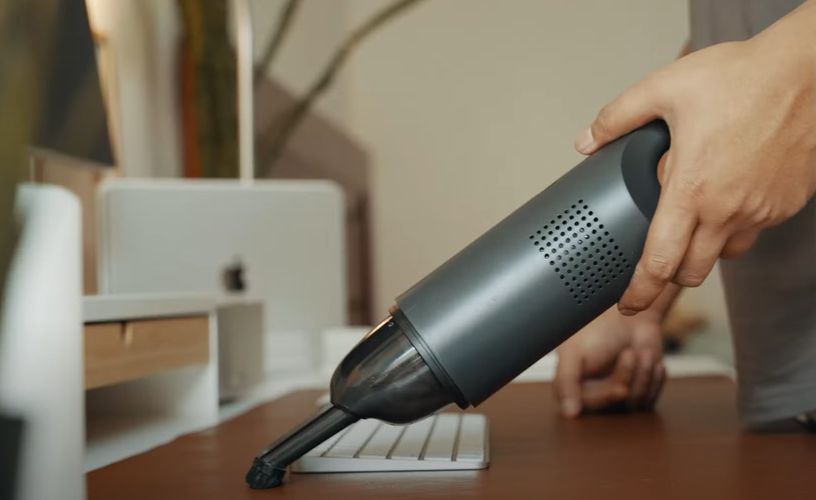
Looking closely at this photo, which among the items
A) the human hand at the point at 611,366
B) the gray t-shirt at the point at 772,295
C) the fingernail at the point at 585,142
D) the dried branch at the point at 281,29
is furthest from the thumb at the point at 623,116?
the dried branch at the point at 281,29

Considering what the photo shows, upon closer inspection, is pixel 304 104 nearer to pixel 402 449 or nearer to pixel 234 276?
pixel 234 276

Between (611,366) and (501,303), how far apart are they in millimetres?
375

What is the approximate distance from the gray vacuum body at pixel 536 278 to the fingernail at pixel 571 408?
0.87 ft

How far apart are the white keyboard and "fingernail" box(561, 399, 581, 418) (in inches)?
4.5

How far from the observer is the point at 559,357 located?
0.81 m

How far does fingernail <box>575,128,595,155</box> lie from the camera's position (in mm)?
531

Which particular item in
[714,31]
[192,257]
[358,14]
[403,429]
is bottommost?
[403,429]

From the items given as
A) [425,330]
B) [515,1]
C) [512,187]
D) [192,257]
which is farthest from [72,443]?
[192,257]

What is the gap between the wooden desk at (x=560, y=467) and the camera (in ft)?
1.53

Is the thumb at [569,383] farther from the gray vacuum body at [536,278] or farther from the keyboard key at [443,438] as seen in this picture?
the gray vacuum body at [536,278]

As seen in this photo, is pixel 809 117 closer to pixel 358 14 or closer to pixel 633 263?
pixel 633 263

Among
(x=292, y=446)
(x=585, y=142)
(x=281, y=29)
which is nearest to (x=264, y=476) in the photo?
(x=292, y=446)

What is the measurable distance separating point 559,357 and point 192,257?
0.67 metres

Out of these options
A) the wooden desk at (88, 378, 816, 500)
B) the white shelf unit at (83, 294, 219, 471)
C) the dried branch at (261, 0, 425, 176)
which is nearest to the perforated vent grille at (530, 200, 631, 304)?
the wooden desk at (88, 378, 816, 500)
